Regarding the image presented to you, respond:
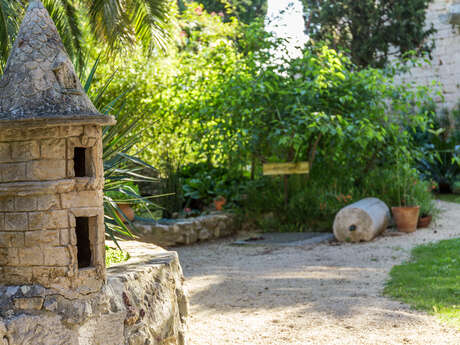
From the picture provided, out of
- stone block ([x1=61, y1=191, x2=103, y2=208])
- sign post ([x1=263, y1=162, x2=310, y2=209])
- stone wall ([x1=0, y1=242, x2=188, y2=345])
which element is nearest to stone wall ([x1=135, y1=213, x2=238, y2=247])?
sign post ([x1=263, y1=162, x2=310, y2=209])

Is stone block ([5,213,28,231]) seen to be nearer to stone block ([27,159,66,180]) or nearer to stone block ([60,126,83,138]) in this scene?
stone block ([27,159,66,180])

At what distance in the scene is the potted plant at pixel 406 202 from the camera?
8125mm

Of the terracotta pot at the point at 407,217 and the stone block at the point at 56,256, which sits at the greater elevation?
the stone block at the point at 56,256

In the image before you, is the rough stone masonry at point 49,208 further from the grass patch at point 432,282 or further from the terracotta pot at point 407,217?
the terracotta pot at point 407,217

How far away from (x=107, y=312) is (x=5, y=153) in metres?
1.05

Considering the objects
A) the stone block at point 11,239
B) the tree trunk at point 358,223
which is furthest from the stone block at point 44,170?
the tree trunk at point 358,223

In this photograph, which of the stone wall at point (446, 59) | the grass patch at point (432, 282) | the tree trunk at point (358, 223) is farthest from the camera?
the stone wall at point (446, 59)

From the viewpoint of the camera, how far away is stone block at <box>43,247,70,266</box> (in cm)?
289

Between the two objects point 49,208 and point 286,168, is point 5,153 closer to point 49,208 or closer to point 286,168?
point 49,208

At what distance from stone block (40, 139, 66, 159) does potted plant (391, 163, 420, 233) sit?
6.32 m

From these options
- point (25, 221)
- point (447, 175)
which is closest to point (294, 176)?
point (447, 175)

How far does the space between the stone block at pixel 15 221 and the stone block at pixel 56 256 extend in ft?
0.59

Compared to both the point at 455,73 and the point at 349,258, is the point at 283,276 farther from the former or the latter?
the point at 455,73

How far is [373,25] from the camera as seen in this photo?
12773 mm
